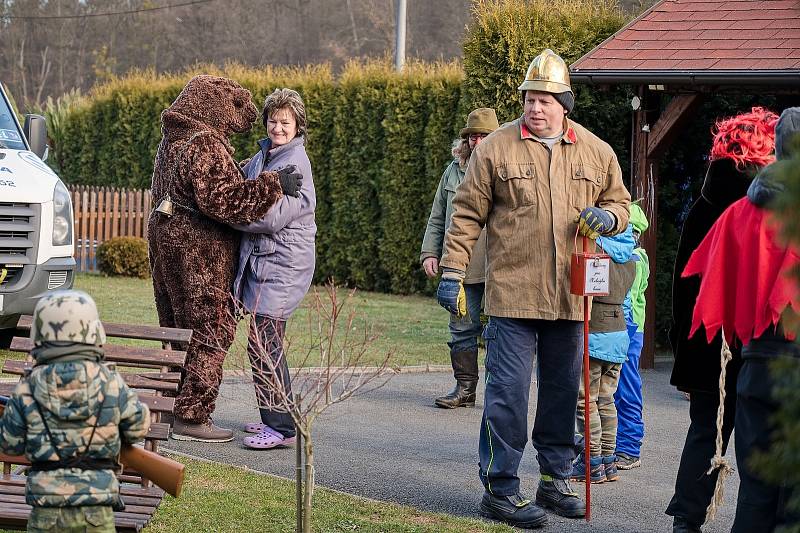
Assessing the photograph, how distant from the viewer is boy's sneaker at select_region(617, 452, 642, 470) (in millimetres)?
7059

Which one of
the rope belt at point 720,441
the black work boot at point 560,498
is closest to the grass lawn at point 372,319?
the black work boot at point 560,498

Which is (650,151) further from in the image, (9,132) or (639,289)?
(9,132)

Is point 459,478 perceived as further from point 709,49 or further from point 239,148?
point 239,148

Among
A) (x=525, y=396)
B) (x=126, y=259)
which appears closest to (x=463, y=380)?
(x=525, y=396)

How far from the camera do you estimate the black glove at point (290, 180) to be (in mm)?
7105

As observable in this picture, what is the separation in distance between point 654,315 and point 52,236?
5.85 m

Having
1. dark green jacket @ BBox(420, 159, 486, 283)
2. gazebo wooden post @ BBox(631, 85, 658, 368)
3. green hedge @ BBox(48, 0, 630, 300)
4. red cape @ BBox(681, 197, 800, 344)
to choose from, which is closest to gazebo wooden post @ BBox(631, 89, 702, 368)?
gazebo wooden post @ BBox(631, 85, 658, 368)

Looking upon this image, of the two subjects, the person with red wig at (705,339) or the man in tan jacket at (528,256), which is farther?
the man in tan jacket at (528,256)

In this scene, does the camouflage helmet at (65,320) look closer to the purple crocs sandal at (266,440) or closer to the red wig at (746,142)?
the red wig at (746,142)

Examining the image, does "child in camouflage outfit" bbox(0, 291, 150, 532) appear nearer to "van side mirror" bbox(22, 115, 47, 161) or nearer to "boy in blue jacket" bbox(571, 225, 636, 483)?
"boy in blue jacket" bbox(571, 225, 636, 483)

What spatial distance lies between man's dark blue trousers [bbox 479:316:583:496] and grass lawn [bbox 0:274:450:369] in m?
3.68

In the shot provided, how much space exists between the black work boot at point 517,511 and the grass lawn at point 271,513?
0.10m

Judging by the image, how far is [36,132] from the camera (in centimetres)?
1063

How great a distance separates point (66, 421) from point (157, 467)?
14.7 inches
